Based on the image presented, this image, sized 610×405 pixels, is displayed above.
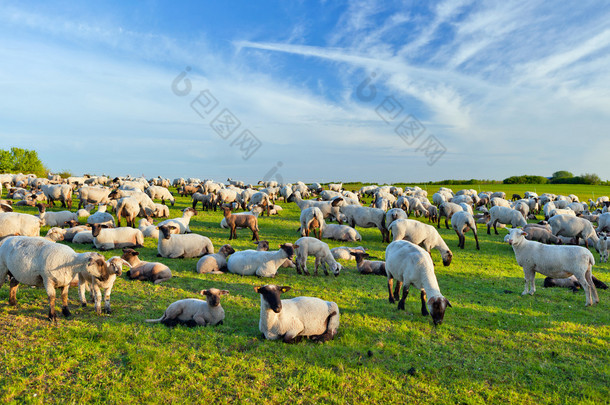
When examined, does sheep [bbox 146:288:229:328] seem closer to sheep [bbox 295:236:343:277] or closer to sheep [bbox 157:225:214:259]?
sheep [bbox 295:236:343:277]

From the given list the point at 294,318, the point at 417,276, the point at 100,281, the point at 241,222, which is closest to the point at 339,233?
the point at 241,222

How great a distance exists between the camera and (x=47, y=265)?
7.23 metres

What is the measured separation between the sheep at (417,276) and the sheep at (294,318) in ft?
8.15

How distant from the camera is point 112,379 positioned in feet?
17.1

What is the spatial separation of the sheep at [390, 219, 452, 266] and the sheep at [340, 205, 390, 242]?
478 centimetres

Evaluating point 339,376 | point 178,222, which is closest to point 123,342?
point 339,376

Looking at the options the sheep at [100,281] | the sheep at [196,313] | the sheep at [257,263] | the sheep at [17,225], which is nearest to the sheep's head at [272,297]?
the sheep at [196,313]

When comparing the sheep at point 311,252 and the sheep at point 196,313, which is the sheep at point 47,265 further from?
the sheep at point 311,252

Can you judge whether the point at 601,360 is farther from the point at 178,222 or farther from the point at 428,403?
the point at 178,222

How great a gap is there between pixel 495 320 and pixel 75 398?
8.98 meters

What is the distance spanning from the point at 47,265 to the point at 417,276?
28.0 feet

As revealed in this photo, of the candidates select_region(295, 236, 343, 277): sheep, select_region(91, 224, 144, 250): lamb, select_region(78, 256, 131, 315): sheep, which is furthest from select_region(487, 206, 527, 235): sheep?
select_region(78, 256, 131, 315): sheep

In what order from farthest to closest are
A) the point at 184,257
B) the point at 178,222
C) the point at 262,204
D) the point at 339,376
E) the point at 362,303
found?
the point at 262,204
the point at 178,222
the point at 184,257
the point at 362,303
the point at 339,376

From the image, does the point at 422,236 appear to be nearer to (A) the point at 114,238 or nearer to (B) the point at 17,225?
(A) the point at 114,238
